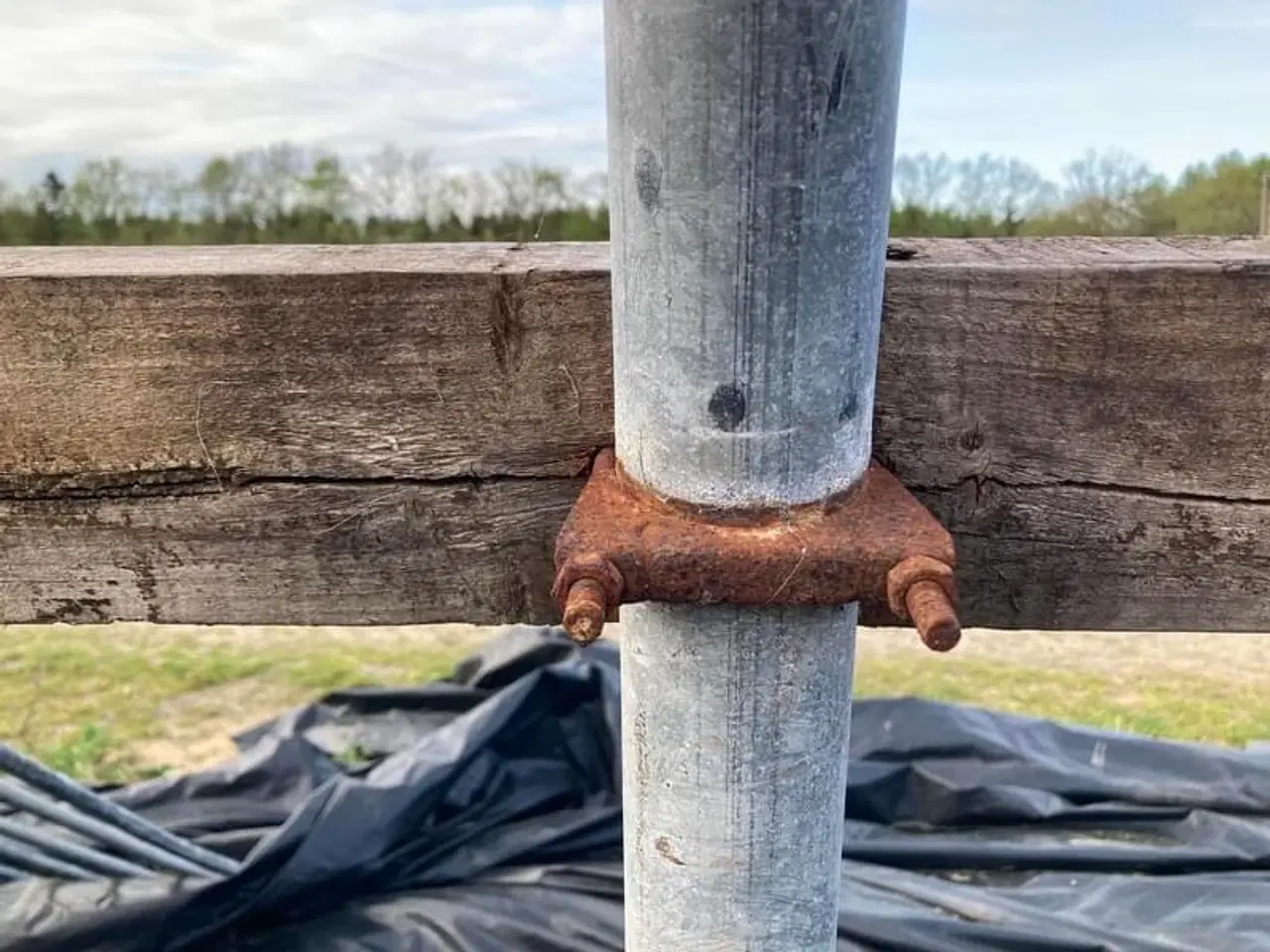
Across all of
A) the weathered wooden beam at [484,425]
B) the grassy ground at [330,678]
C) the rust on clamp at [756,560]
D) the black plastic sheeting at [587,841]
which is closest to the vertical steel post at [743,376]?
the rust on clamp at [756,560]

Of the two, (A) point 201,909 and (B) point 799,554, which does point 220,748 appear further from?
(B) point 799,554

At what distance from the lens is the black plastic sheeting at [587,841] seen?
2.04 meters

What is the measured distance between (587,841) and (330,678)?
65.8 inches

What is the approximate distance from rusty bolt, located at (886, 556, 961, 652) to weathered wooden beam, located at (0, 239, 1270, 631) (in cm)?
26

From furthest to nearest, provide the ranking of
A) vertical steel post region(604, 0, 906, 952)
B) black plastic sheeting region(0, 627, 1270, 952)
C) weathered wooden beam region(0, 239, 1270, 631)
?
black plastic sheeting region(0, 627, 1270, 952) < weathered wooden beam region(0, 239, 1270, 631) < vertical steel post region(604, 0, 906, 952)

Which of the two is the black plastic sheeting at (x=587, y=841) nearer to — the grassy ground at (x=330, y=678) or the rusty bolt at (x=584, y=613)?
the grassy ground at (x=330, y=678)

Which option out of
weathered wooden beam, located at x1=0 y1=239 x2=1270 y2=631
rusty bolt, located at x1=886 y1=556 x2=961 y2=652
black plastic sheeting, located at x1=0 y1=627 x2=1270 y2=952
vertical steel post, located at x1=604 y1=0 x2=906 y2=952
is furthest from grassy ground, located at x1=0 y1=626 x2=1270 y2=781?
rusty bolt, located at x1=886 y1=556 x2=961 y2=652

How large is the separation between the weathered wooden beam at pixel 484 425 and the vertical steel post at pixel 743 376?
0.21 meters

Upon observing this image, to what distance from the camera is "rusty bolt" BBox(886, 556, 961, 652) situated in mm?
539

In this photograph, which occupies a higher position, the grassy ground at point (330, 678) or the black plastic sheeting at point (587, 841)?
the black plastic sheeting at point (587, 841)

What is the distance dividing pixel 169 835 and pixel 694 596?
180 centimetres

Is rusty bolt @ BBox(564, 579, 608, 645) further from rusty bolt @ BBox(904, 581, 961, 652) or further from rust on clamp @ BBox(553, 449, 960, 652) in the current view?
rusty bolt @ BBox(904, 581, 961, 652)

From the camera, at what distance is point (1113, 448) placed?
84 centimetres

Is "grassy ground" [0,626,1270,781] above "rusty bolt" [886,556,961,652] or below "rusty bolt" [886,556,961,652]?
below
